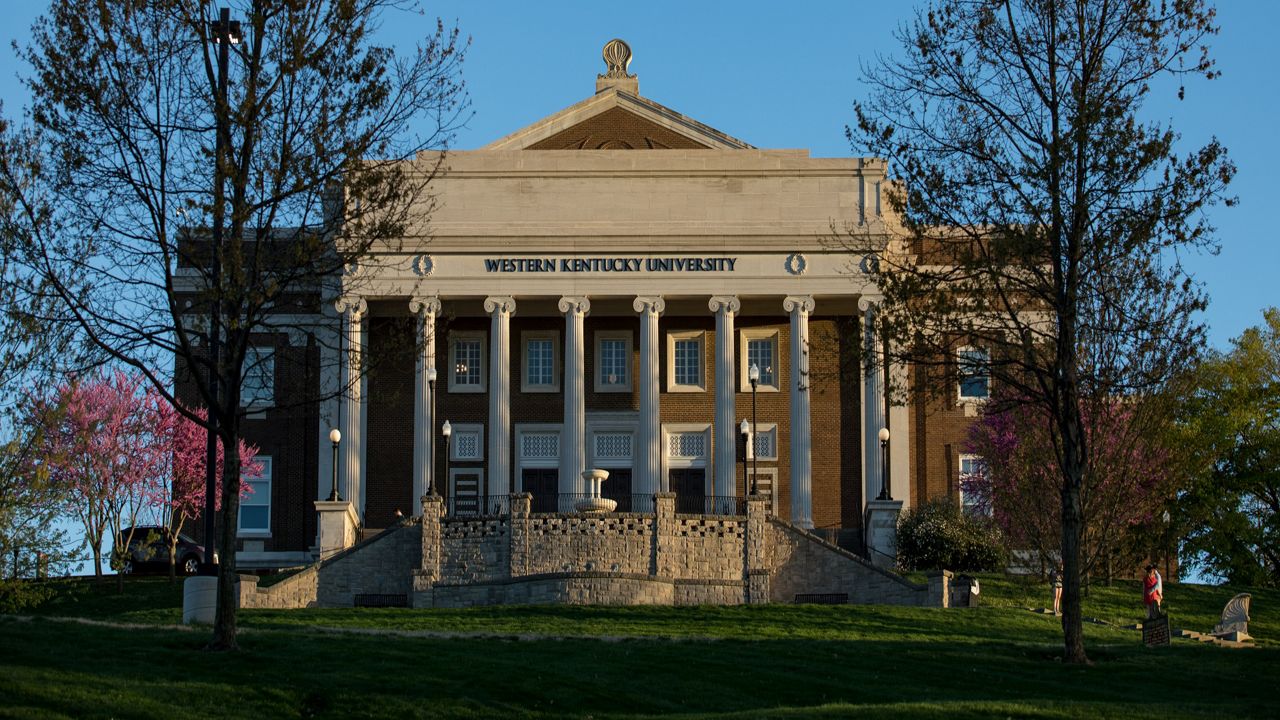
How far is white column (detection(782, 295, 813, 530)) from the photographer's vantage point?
60.2 metres

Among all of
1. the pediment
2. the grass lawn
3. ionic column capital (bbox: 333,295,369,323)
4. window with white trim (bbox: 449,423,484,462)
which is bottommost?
the grass lawn

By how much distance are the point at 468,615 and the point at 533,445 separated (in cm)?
2107

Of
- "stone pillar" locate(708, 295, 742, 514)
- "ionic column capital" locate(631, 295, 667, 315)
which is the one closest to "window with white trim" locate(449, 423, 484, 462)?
"ionic column capital" locate(631, 295, 667, 315)

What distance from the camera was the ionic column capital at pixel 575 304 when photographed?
6194 centimetres

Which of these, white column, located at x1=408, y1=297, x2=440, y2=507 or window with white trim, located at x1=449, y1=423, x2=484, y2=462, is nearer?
white column, located at x1=408, y1=297, x2=440, y2=507

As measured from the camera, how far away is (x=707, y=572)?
48.8 meters

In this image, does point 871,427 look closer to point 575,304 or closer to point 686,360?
point 686,360

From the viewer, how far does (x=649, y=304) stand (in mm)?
62000

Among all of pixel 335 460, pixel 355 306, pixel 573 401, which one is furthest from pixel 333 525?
pixel 573 401

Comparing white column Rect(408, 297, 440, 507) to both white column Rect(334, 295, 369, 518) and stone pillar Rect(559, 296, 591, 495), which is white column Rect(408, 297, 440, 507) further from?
stone pillar Rect(559, 296, 591, 495)

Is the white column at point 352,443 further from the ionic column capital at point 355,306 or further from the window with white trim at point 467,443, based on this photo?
the window with white trim at point 467,443

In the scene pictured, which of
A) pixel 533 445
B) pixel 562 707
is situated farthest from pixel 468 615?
pixel 533 445

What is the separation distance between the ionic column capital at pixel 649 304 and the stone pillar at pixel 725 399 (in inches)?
57.1

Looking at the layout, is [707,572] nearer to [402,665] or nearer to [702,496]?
[702,496]
